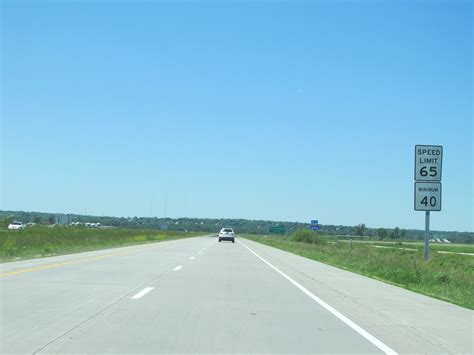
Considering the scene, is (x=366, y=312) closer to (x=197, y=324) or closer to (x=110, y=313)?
(x=197, y=324)

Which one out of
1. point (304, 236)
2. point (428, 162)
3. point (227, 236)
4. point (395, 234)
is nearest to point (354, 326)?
point (428, 162)

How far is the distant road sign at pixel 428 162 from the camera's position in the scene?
75.3 ft

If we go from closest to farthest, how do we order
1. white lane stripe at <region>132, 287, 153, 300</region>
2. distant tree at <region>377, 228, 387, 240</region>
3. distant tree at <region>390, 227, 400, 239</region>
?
1. white lane stripe at <region>132, 287, 153, 300</region>
2. distant tree at <region>377, 228, 387, 240</region>
3. distant tree at <region>390, 227, 400, 239</region>

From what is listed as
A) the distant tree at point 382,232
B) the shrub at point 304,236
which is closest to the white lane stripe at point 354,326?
the shrub at point 304,236

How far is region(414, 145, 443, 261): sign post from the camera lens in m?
23.0

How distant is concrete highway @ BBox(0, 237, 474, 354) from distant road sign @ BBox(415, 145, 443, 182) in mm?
6607

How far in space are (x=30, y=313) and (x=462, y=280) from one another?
15.1m

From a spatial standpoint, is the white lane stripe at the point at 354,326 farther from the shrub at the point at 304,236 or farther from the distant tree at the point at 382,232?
the distant tree at the point at 382,232

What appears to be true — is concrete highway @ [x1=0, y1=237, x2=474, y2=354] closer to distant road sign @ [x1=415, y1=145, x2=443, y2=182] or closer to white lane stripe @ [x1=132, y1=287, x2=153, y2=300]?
white lane stripe @ [x1=132, y1=287, x2=153, y2=300]

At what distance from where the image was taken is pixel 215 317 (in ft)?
36.2

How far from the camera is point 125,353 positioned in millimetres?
7875

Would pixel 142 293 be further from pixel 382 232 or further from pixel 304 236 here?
pixel 382 232

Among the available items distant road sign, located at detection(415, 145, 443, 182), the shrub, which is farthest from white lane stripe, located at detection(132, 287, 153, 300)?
the shrub

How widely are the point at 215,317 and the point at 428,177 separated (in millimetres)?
14762
